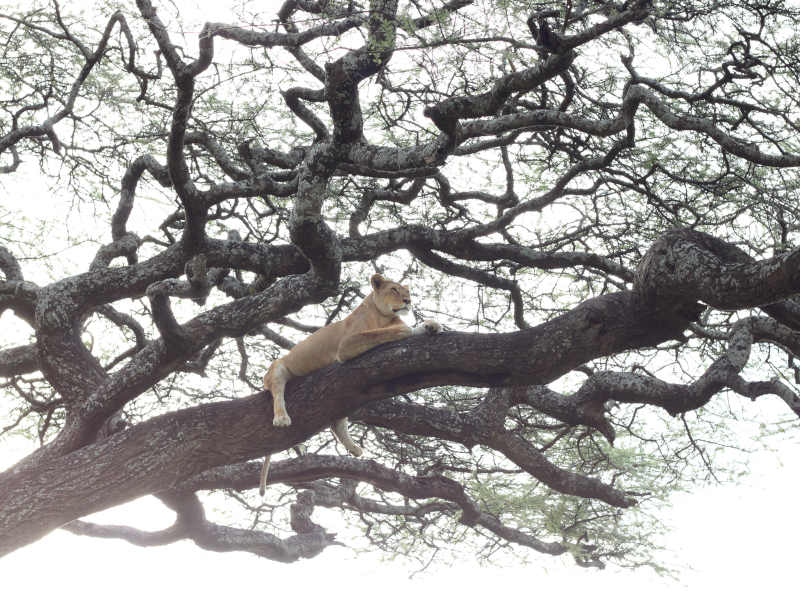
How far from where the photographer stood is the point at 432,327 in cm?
611

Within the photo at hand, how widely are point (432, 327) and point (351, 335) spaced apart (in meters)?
0.58

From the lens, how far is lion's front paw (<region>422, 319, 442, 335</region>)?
6087mm

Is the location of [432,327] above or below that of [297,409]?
above

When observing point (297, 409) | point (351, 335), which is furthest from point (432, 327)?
point (297, 409)

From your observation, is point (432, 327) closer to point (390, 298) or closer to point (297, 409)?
point (390, 298)

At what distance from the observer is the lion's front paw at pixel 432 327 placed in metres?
6.09

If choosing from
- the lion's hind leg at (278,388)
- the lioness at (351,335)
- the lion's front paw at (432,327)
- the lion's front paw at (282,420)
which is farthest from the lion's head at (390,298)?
the lion's front paw at (282,420)

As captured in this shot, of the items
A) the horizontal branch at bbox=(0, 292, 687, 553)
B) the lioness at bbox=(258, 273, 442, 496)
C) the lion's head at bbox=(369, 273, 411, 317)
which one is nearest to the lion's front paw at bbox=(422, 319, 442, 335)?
the lioness at bbox=(258, 273, 442, 496)

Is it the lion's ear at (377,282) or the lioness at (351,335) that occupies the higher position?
the lion's ear at (377,282)

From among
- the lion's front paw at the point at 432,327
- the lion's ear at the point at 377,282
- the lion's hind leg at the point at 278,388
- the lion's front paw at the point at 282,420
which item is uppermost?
the lion's ear at the point at 377,282

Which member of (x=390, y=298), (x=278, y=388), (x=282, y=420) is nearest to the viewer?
(x=282, y=420)

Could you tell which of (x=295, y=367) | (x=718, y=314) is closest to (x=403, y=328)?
(x=295, y=367)

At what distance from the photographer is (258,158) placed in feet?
25.5

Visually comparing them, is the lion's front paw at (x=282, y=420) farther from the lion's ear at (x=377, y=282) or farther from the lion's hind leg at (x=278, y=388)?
the lion's ear at (x=377, y=282)
